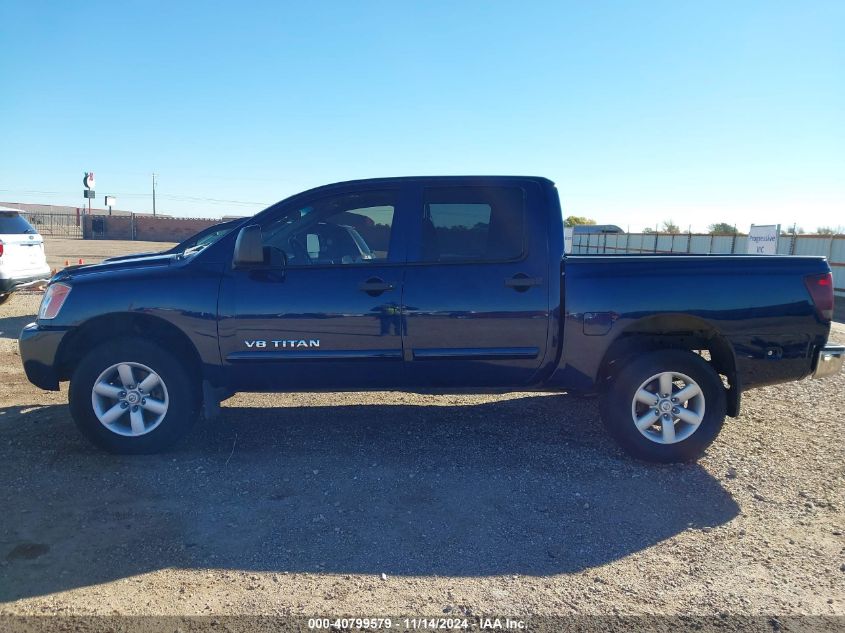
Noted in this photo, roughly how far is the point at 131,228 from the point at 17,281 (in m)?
46.7

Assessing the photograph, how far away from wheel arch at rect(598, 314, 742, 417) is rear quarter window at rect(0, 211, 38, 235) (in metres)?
10.1

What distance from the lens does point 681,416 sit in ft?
14.6

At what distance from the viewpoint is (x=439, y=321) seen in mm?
4398

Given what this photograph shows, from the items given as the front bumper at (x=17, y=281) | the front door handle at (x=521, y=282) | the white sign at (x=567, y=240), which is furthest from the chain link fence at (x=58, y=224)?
the front door handle at (x=521, y=282)

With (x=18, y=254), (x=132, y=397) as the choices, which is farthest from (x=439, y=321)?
(x=18, y=254)

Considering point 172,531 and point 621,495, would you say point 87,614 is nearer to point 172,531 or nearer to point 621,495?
point 172,531

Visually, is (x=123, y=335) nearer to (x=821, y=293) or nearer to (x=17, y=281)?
(x=821, y=293)

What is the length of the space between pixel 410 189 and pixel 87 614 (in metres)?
3.26

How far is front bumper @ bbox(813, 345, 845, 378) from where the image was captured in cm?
445

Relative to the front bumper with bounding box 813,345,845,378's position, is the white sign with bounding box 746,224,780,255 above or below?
above

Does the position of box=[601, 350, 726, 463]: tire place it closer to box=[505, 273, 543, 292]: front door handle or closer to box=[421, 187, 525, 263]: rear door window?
box=[505, 273, 543, 292]: front door handle

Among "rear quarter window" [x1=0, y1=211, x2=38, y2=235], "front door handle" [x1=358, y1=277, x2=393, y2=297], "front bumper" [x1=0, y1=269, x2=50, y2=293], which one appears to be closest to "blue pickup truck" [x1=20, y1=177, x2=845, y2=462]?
"front door handle" [x1=358, y1=277, x2=393, y2=297]

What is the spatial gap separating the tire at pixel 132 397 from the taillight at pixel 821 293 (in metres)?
4.49

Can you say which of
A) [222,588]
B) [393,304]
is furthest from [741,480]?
[222,588]
